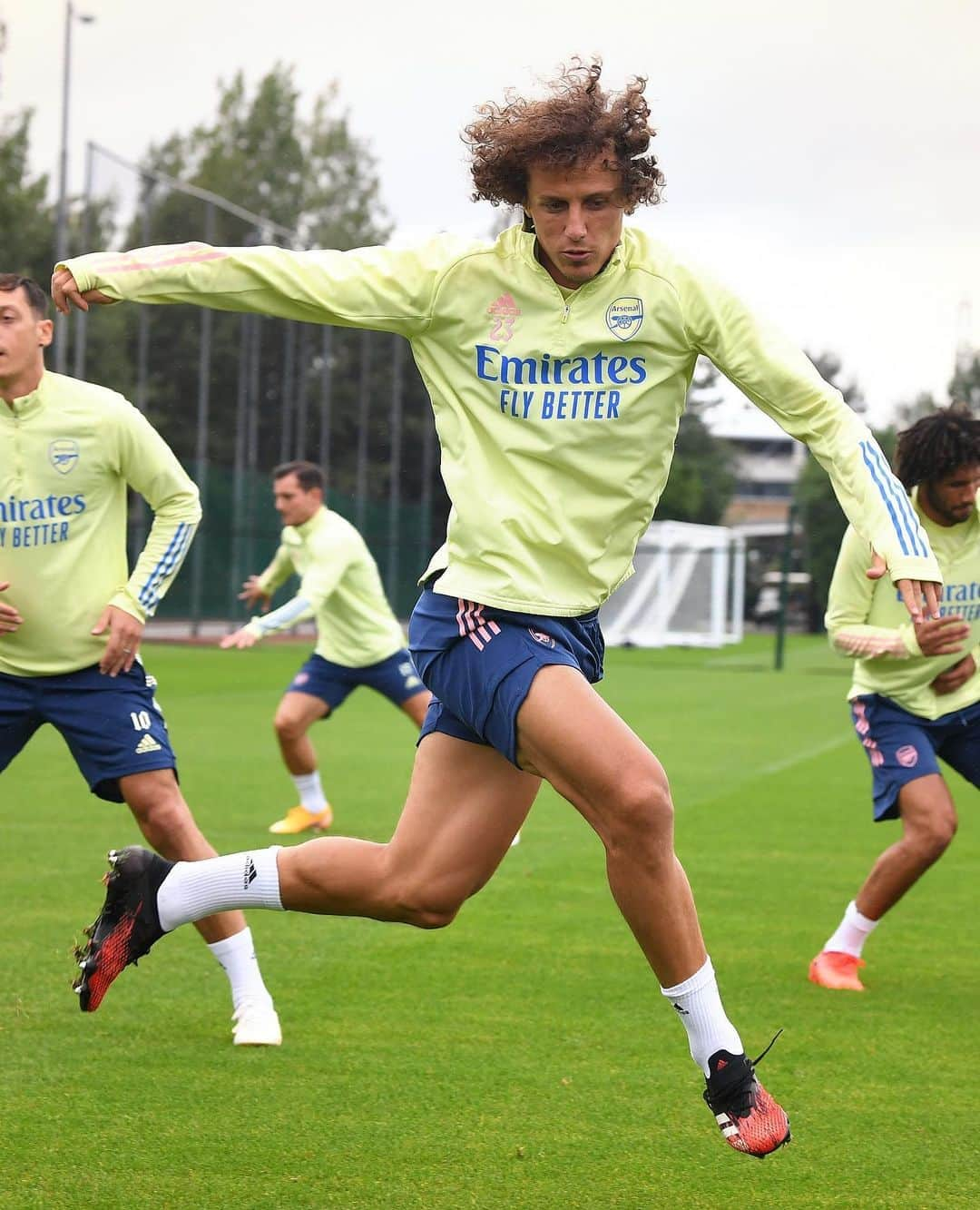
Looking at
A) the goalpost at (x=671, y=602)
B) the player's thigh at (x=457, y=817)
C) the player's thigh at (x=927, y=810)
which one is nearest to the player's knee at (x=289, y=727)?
the player's thigh at (x=927, y=810)

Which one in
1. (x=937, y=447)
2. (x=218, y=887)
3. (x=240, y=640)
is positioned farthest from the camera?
(x=240, y=640)

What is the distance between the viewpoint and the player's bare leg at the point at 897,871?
6.55m

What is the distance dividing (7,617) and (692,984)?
104 inches

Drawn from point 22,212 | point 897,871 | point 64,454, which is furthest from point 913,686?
point 22,212

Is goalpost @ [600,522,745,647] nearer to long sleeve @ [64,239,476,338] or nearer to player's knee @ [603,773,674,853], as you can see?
long sleeve @ [64,239,476,338]

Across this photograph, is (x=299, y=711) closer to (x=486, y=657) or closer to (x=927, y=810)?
(x=927, y=810)

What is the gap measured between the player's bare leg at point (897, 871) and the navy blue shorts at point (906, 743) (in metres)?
0.06

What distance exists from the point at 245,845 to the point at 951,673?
15.1 feet

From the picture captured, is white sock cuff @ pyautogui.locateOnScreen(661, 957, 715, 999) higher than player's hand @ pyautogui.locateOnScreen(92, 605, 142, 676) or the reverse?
the reverse

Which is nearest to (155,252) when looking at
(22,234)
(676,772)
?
(676,772)

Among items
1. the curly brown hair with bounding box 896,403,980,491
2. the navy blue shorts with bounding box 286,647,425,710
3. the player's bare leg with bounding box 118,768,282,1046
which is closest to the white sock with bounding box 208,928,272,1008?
the player's bare leg with bounding box 118,768,282,1046

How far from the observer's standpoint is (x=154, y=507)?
592 centimetres

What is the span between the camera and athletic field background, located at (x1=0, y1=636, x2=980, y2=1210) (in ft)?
14.1

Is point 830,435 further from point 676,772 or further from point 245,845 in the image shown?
point 676,772
